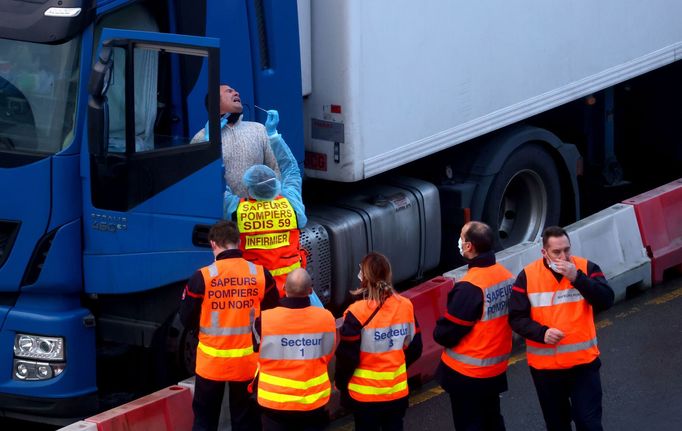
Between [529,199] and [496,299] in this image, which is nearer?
[496,299]

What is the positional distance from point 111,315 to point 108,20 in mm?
1840

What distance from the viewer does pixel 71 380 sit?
298 inches

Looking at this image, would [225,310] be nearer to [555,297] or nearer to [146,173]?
[146,173]

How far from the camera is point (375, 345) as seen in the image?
633cm

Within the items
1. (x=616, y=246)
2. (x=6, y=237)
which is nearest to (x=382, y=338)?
(x=6, y=237)

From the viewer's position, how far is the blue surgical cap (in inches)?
290

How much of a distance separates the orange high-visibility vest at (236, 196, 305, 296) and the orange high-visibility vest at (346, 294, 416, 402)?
3.98ft

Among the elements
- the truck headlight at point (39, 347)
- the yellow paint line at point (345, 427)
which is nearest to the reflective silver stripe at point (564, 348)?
the yellow paint line at point (345, 427)

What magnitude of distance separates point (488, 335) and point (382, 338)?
2.03 feet

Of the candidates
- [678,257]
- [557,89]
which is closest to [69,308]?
[557,89]

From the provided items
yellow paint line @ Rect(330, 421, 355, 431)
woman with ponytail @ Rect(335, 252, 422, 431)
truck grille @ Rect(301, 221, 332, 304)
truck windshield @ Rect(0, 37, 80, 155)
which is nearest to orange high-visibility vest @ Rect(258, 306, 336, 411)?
woman with ponytail @ Rect(335, 252, 422, 431)

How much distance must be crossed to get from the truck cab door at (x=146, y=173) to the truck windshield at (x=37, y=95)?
22 cm

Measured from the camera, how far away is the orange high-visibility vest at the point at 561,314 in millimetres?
6500

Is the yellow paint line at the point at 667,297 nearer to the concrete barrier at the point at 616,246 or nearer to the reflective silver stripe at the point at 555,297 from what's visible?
the concrete barrier at the point at 616,246
